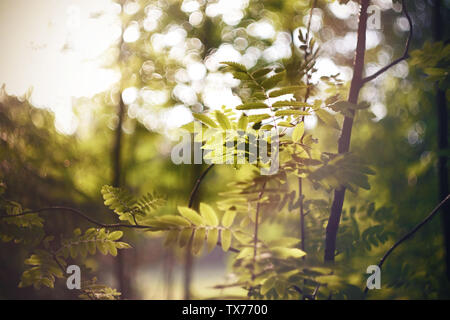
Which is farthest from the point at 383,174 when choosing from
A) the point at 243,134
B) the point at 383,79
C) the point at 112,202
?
the point at 112,202

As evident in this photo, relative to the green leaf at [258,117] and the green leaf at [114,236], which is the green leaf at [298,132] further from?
the green leaf at [114,236]

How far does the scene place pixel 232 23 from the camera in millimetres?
1666

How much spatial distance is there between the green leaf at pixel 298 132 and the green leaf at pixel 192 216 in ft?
0.79

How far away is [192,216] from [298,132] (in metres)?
0.26

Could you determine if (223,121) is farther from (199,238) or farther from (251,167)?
(199,238)

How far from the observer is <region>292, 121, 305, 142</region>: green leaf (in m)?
0.53

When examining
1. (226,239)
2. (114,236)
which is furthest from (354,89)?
(114,236)

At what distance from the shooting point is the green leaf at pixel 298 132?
535 millimetres

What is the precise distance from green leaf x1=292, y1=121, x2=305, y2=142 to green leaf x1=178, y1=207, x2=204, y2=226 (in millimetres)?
242

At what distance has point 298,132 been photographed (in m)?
0.54

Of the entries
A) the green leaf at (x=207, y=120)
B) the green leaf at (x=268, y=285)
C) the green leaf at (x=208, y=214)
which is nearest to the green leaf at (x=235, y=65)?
the green leaf at (x=207, y=120)

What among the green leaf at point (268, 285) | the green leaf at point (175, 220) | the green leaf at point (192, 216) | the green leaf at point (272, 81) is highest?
the green leaf at point (272, 81)

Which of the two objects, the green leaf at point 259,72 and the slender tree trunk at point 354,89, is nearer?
the green leaf at point 259,72

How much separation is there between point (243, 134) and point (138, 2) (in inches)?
48.9
